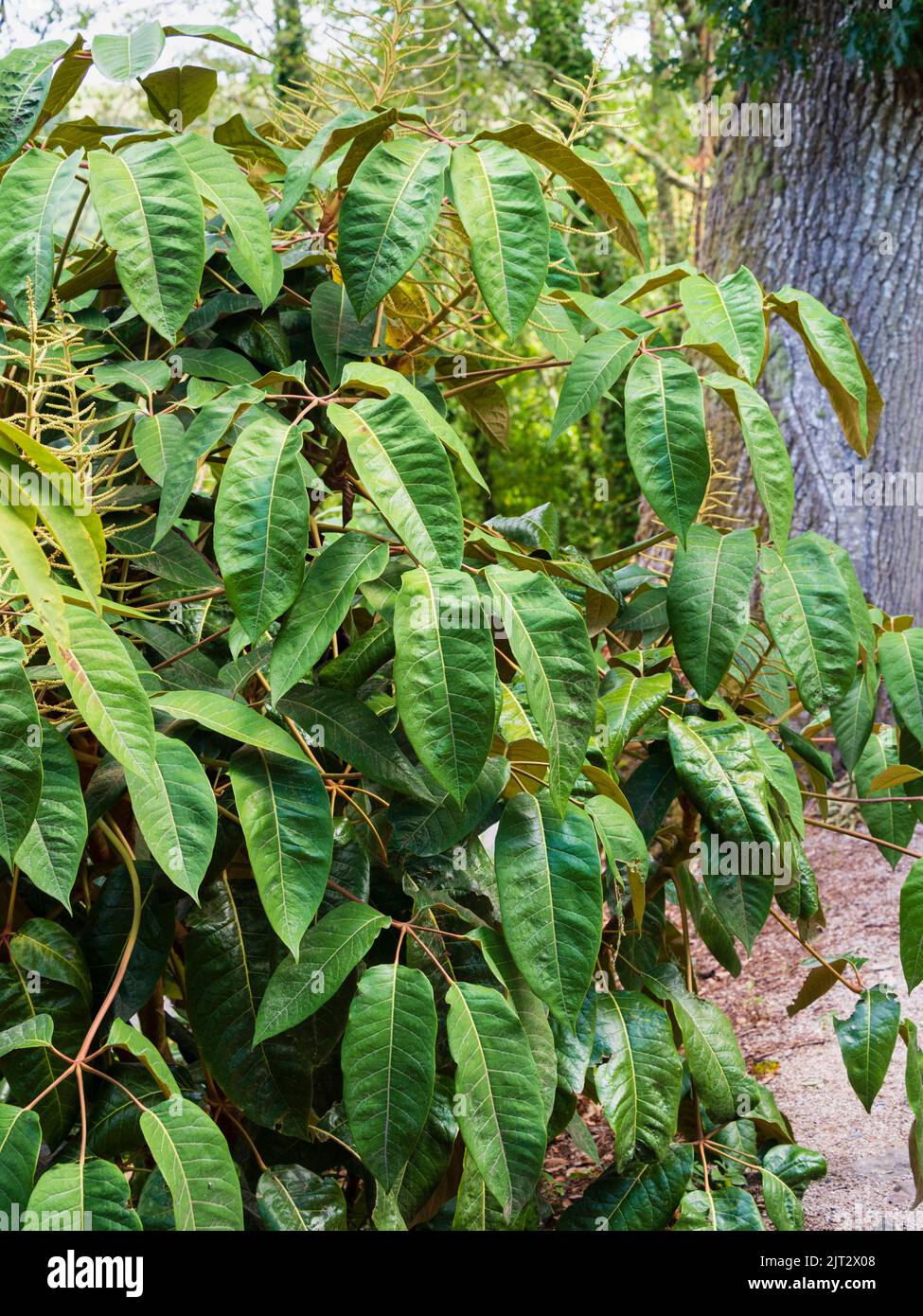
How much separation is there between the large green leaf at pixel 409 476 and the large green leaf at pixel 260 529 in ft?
0.23

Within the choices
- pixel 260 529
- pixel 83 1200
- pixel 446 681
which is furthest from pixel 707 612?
pixel 83 1200

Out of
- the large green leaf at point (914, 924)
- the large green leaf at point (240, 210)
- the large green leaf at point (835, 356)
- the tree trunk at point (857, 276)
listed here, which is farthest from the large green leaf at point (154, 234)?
the tree trunk at point (857, 276)

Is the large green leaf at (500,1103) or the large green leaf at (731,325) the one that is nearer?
the large green leaf at (500,1103)

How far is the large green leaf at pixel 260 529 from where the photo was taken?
1.05 metres

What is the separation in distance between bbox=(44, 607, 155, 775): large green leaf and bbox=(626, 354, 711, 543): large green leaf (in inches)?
21.2

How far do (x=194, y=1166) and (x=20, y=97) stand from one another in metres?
1.15

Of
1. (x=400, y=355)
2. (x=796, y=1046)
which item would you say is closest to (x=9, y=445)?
(x=400, y=355)

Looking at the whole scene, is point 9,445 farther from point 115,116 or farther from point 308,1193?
point 115,116

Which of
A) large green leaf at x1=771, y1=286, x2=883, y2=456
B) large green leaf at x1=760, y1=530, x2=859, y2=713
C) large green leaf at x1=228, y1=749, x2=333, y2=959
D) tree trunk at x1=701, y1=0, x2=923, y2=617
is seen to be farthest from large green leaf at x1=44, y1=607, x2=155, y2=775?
tree trunk at x1=701, y1=0, x2=923, y2=617

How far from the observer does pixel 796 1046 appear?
2.67 meters

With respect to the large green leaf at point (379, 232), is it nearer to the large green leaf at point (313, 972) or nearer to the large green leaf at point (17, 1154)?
the large green leaf at point (313, 972)

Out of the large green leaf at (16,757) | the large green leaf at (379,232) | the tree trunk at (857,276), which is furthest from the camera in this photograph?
the tree trunk at (857,276)

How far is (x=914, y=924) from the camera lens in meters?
1.39
